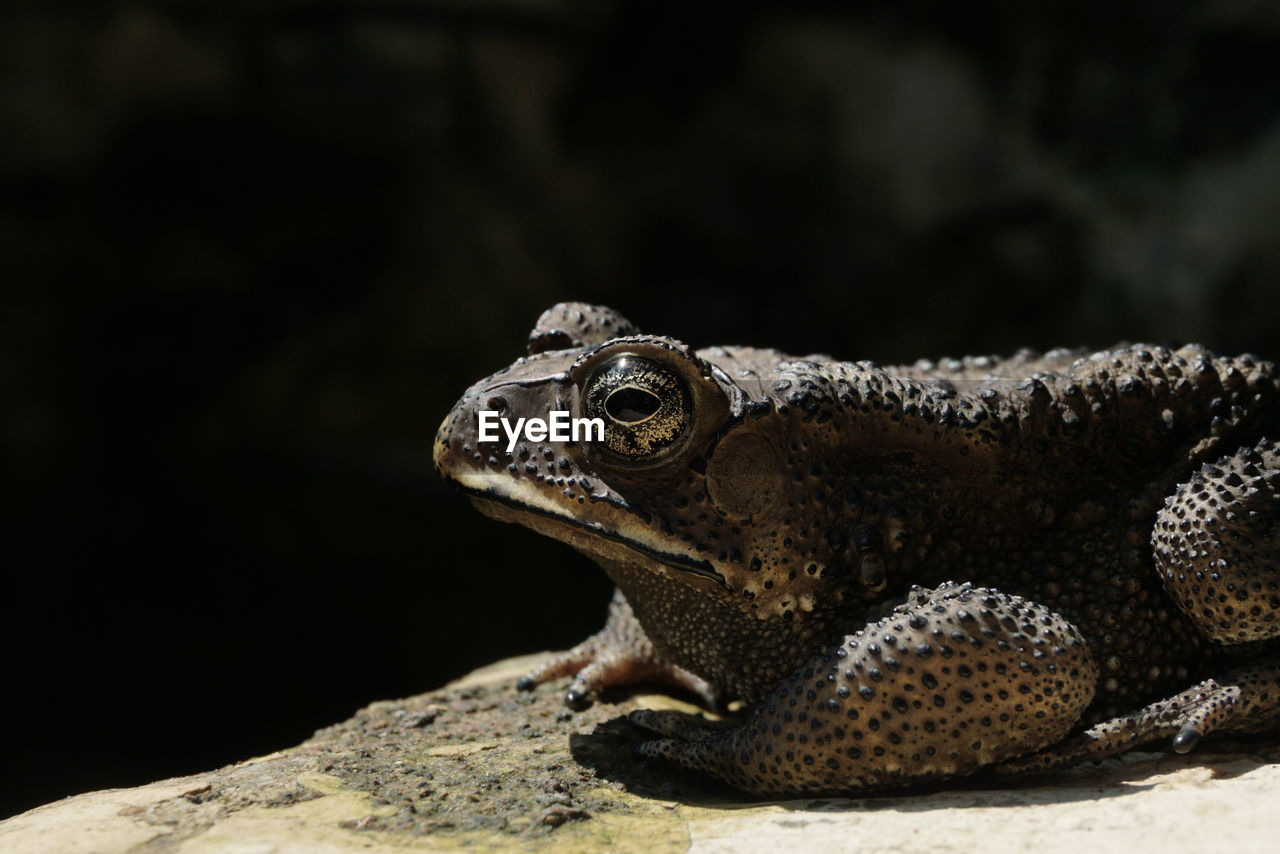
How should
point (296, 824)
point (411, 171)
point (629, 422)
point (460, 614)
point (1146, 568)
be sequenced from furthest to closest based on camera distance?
1. point (411, 171)
2. point (460, 614)
3. point (1146, 568)
4. point (629, 422)
5. point (296, 824)

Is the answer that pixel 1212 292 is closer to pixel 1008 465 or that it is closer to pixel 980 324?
pixel 980 324

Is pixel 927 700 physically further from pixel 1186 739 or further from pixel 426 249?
pixel 426 249

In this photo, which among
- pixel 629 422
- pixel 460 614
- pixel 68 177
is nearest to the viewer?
pixel 629 422

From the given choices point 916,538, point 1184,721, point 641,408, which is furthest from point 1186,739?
point 641,408

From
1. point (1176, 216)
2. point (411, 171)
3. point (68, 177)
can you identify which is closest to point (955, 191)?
point (1176, 216)

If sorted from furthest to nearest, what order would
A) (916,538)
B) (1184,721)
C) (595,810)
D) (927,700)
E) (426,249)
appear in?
(426,249) → (916,538) → (1184,721) → (595,810) → (927,700)

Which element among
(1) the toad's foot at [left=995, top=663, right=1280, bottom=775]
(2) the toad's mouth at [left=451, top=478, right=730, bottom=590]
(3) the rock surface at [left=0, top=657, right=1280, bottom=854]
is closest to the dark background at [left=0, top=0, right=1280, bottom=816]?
(3) the rock surface at [left=0, top=657, right=1280, bottom=854]

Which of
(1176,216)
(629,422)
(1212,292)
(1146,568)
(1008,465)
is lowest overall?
(1146,568)
